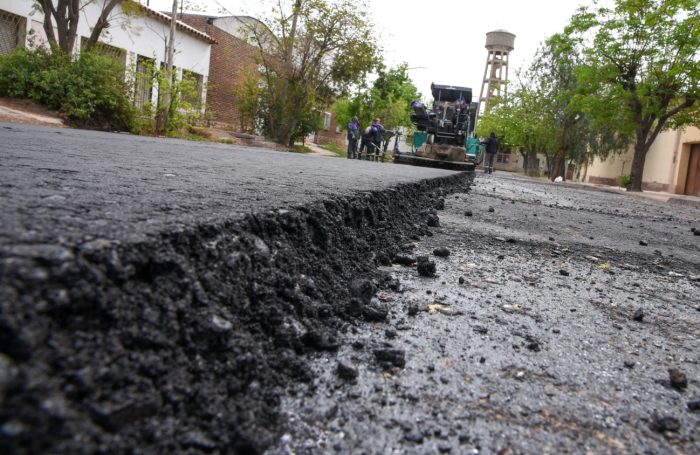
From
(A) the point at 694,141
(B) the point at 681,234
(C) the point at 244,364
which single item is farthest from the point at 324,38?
Result: (C) the point at 244,364

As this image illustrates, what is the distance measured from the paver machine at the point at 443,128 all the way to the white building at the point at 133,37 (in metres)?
7.86

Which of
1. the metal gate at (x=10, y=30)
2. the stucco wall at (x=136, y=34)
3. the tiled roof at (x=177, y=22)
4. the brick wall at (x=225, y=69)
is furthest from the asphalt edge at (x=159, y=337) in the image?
the brick wall at (x=225, y=69)

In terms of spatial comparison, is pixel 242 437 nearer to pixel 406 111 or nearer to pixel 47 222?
pixel 47 222

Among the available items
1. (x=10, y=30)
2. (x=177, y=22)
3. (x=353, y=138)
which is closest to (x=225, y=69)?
(x=177, y=22)

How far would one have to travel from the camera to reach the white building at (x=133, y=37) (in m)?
15.9

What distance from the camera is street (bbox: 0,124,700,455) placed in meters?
0.73

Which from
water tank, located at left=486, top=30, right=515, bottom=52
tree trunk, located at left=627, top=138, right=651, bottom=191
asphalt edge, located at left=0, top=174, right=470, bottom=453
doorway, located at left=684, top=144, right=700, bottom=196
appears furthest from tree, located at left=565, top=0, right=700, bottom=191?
water tank, located at left=486, top=30, right=515, bottom=52

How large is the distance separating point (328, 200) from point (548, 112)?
3703 centimetres

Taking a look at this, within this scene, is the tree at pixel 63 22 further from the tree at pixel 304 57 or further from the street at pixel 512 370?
the street at pixel 512 370

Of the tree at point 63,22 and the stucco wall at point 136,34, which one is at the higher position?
the stucco wall at point 136,34

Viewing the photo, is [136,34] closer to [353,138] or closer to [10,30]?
[10,30]

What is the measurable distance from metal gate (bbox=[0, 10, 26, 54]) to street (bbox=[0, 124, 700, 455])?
16924 millimetres

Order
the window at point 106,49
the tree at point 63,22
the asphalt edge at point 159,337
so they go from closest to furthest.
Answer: the asphalt edge at point 159,337
the tree at point 63,22
the window at point 106,49

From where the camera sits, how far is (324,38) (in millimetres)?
23281
